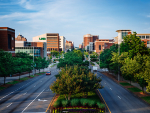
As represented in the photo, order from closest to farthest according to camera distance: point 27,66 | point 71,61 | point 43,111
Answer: point 43,111, point 71,61, point 27,66

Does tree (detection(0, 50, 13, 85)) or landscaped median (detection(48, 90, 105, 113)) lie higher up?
tree (detection(0, 50, 13, 85))

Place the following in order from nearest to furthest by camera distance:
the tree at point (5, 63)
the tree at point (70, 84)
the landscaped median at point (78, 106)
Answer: the landscaped median at point (78, 106) → the tree at point (70, 84) → the tree at point (5, 63)

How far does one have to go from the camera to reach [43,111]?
70.4ft

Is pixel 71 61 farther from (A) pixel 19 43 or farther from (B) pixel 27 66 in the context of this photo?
(A) pixel 19 43

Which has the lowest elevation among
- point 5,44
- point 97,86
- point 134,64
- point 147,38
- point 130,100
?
point 130,100

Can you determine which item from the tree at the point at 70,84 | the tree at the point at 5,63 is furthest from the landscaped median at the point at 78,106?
the tree at the point at 5,63

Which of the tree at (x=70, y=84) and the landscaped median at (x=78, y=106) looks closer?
the landscaped median at (x=78, y=106)

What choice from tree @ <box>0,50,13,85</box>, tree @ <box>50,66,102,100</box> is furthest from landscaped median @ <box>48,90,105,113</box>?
tree @ <box>0,50,13,85</box>

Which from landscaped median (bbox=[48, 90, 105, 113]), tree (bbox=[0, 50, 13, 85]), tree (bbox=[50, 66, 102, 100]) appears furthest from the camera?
tree (bbox=[0, 50, 13, 85])

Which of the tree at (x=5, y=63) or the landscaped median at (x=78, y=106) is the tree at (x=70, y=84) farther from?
the tree at (x=5, y=63)

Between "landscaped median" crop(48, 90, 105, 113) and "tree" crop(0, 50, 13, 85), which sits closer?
"landscaped median" crop(48, 90, 105, 113)

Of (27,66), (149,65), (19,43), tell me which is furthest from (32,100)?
(19,43)

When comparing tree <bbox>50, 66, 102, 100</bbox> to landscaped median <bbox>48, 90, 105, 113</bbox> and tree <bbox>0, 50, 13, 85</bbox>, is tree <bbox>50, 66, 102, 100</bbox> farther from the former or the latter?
tree <bbox>0, 50, 13, 85</bbox>

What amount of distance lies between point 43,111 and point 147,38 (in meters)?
88.1
